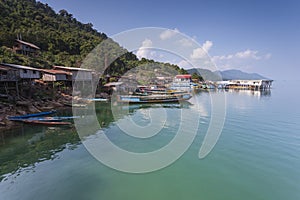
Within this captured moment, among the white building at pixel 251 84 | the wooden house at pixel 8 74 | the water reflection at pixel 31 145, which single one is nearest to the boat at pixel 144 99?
the water reflection at pixel 31 145

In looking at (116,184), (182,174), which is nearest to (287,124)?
(182,174)

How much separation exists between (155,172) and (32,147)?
8.18 meters

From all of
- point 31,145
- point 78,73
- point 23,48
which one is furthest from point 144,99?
point 23,48

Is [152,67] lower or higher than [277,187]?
higher

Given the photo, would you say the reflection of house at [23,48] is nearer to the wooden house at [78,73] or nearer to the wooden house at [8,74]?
the wooden house at [78,73]

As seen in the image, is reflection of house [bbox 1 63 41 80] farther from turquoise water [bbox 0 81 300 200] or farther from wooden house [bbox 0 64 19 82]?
turquoise water [bbox 0 81 300 200]

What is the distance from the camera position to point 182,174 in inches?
308

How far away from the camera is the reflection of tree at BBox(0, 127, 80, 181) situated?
27.8 feet

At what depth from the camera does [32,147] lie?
Result: 10.6 meters

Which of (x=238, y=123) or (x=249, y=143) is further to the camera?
(x=238, y=123)

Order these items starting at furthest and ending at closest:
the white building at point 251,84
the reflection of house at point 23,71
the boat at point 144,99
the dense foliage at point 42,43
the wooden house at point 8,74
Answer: the white building at point 251,84 < the dense foliage at point 42,43 < the boat at point 144,99 < the reflection of house at point 23,71 < the wooden house at point 8,74

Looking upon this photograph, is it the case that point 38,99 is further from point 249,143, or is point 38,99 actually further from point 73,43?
point 73,43

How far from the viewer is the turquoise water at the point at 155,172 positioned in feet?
21.3

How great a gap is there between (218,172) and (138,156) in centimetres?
433
